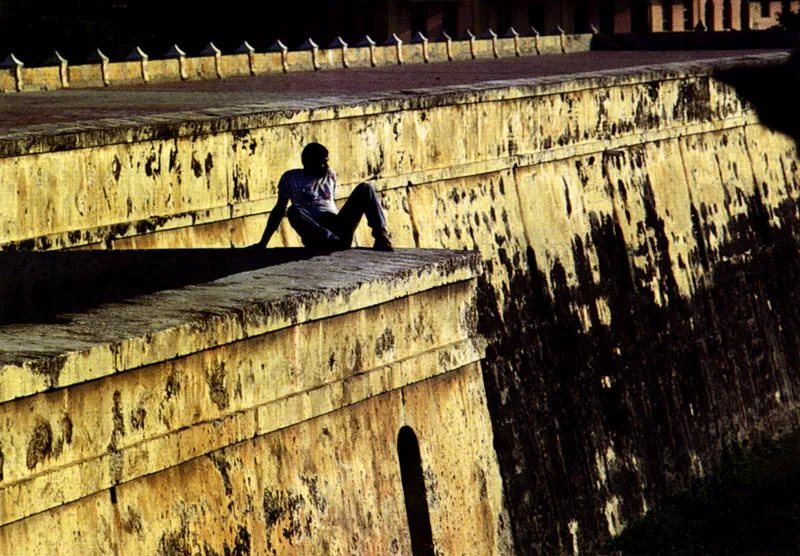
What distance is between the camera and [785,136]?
19.8 metres

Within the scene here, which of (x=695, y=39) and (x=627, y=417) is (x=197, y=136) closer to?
(x=627, y=417)

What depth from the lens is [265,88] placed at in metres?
19.3

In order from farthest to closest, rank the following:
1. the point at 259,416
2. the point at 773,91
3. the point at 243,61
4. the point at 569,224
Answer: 1. the point at 243,61
2. the point at 773,91
3. the point at 569,224
4. the point at 259,416

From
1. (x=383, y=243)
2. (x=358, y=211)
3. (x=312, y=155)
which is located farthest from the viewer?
(x=312, y=155)

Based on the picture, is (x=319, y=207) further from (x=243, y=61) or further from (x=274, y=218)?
(x=243, y=61)

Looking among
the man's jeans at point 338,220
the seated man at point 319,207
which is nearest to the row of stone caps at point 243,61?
the seated man at point 319,207

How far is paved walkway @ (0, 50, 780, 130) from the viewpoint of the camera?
49.7 ft

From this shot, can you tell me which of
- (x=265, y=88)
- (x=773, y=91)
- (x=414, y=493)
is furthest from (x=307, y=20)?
(x=414, y=493)

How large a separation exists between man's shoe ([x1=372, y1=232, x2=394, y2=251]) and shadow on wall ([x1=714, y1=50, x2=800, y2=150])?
34.4 feet

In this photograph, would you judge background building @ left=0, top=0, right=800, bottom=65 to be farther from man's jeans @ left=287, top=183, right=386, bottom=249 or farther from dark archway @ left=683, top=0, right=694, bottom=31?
man's jeans @ left=287, top=183, right=386, bottom=249

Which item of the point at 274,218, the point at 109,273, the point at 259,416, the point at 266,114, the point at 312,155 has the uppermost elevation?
the point at 266,114

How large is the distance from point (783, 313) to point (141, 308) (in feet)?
43.4

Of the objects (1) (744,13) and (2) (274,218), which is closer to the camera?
(2) (274,218)

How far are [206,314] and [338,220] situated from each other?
321cm
